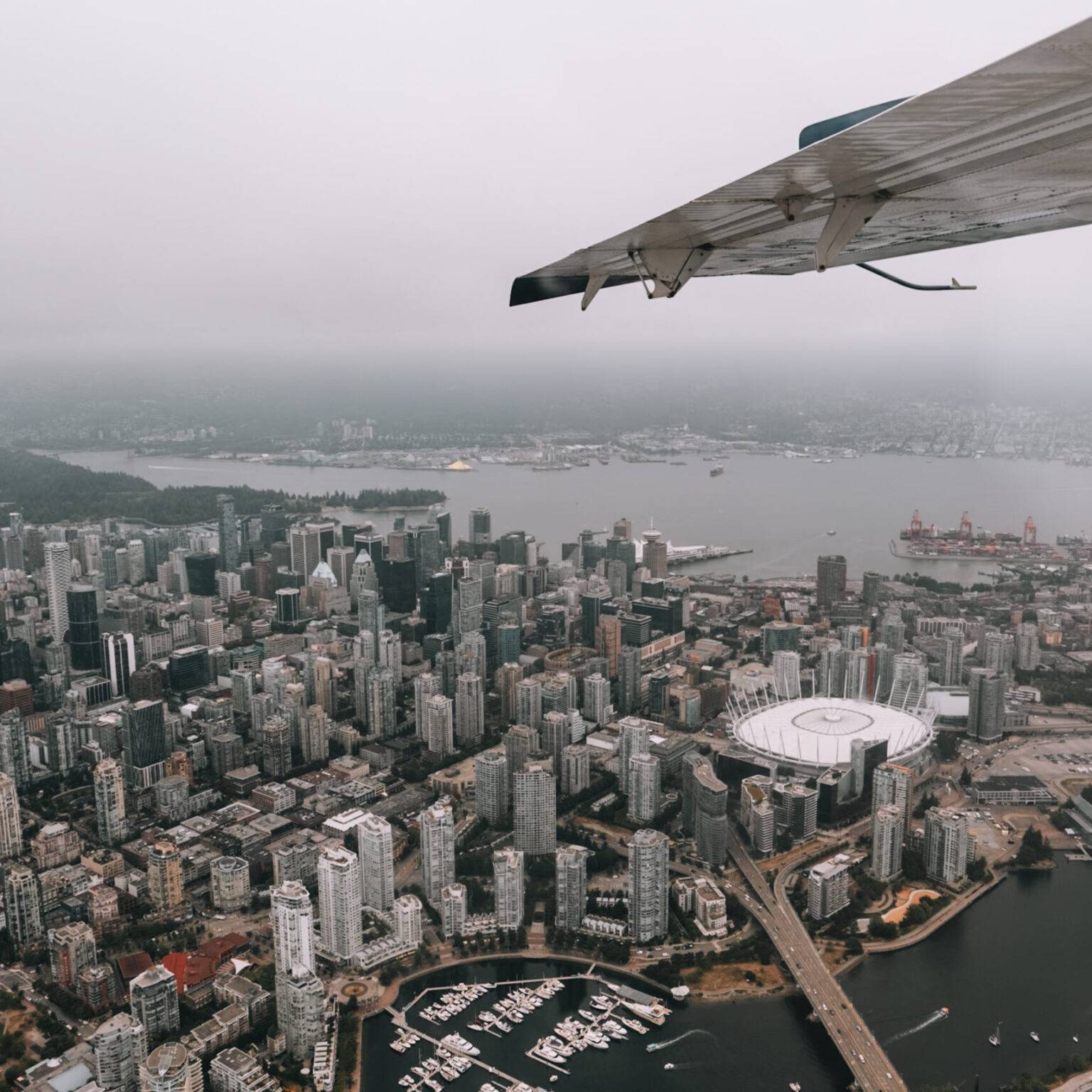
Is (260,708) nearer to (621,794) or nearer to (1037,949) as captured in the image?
(621,794)

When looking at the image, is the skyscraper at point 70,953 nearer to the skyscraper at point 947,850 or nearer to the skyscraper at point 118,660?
the skyscraper at point 118,660

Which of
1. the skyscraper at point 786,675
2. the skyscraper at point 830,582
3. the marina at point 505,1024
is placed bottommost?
the marina at point 505,1024

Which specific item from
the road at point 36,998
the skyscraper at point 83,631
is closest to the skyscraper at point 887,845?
the road at point 36,998

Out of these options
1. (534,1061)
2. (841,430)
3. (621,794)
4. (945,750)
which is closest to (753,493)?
(841,430)

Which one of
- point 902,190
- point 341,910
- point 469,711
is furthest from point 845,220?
point 469,711

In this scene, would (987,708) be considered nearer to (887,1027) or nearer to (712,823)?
(712,823)

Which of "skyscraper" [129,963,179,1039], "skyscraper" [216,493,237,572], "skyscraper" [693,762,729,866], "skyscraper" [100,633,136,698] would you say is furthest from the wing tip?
"skyscraper" [216,493,237,572]
